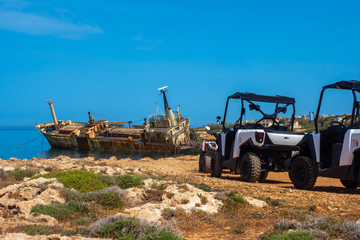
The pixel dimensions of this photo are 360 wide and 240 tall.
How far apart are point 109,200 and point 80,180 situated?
229 cm

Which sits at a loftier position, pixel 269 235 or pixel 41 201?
pixel 41 201

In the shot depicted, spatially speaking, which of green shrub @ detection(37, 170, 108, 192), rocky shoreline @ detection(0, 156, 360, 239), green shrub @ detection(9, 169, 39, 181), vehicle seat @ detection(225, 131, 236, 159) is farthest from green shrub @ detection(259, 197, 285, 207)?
green shrub @ detection(9, 169, 39, 181)

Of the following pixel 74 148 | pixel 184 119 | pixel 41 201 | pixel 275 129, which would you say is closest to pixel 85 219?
pixel 41 201

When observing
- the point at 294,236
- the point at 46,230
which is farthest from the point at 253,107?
the point at 46,230


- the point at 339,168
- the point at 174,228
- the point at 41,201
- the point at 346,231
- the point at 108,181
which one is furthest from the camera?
the point at 108,181

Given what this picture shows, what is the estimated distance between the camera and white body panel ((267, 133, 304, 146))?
1206 cm

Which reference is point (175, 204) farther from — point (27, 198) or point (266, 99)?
point (266, 99)

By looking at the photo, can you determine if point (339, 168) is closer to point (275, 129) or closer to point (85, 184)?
point (275, 129)

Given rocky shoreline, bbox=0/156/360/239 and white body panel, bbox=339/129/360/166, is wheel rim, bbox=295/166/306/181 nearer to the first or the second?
rocky shoreline, bbox=0/156/360/239

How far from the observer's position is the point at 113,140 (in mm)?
54094

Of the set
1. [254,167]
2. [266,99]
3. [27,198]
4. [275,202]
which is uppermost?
[266,99]

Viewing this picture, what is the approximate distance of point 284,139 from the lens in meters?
12.1

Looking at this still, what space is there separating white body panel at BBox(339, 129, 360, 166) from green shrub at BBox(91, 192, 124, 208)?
17.8 ft

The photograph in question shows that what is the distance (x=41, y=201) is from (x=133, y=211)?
2.31m
